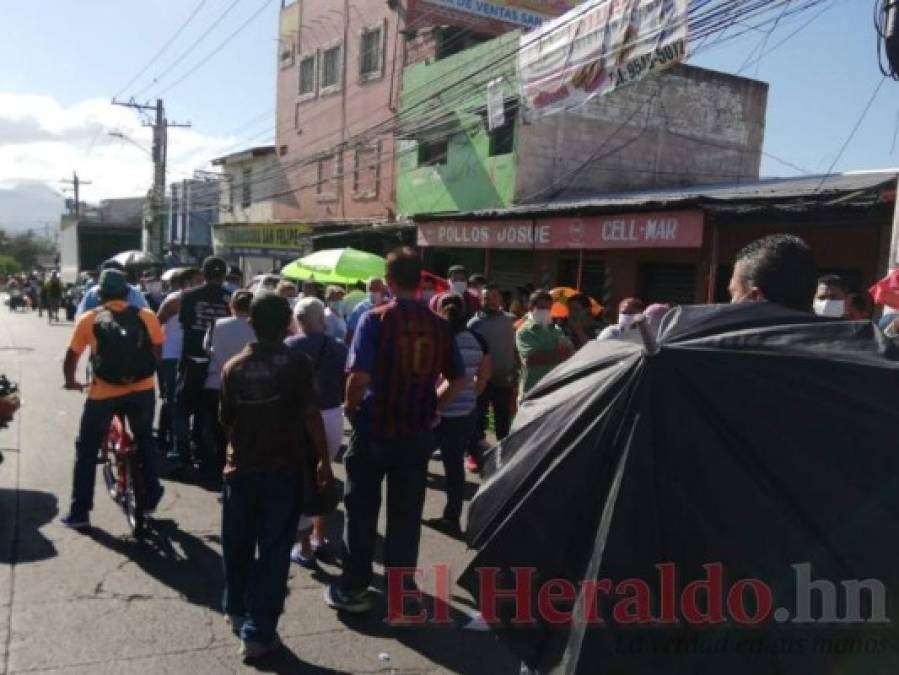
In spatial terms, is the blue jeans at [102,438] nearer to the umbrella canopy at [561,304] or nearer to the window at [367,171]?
the umbrella canopy at [561,304]

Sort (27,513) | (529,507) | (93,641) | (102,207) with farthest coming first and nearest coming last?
(102,207) → (27,513) → (93,641) → (529,507)

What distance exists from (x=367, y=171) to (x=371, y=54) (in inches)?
137

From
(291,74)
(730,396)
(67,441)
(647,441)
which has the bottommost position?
(67,441)

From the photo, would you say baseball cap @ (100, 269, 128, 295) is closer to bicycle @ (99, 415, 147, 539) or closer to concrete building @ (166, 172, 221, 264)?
bicycle @ (99, 415, 147, 539)

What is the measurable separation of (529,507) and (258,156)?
102 feet

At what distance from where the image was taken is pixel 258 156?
3067 cm

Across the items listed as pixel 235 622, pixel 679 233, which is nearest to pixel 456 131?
pixel 679 233

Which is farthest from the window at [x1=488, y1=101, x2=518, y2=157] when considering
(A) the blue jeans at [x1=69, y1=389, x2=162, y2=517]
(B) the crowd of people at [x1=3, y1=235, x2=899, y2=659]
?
(A) the blue jeans at [x1=69, y1=389, x2=162, y2=517]

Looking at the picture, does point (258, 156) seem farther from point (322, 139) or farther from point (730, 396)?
point (730, 396)

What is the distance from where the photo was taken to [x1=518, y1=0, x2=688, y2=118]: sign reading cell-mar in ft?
29.9

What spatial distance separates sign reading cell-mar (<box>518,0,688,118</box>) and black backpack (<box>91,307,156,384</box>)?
6997 millimetres

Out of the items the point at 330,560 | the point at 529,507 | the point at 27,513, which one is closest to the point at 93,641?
the point at 330,560

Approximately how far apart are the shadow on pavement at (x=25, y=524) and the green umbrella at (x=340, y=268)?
18.9ft

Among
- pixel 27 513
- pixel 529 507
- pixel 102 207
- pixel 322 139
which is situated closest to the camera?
pixel 529 507
